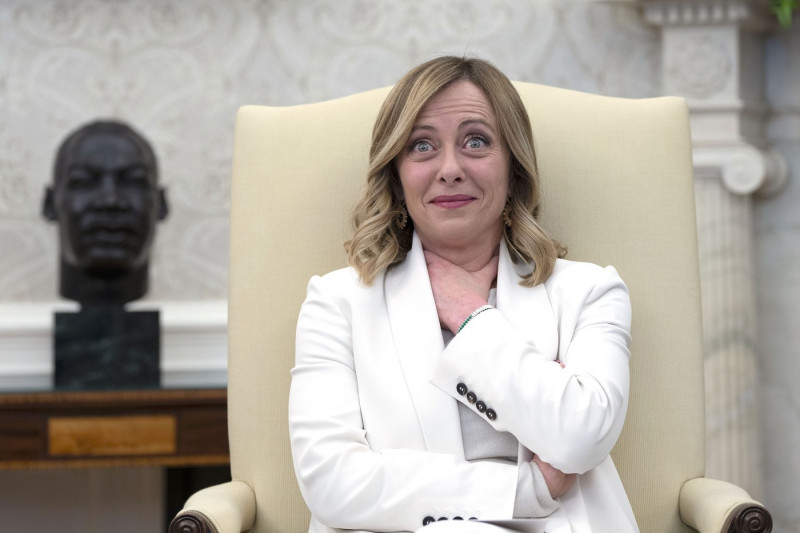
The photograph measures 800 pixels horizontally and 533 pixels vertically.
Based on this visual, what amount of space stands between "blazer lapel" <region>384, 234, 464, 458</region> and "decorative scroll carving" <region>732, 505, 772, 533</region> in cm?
44

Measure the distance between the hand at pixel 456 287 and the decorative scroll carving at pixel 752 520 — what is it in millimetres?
518

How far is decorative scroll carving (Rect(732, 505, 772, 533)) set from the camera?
147 cm

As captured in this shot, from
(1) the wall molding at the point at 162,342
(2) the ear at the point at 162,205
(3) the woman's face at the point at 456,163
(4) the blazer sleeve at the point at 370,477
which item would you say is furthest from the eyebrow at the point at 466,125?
(1) the wall molding at the point at 162,342

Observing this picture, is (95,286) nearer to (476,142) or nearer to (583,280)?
(476,142)

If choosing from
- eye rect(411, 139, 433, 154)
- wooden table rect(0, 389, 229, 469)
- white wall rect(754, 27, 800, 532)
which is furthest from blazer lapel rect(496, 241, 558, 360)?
white wall rect(754, 27, 800, 532)

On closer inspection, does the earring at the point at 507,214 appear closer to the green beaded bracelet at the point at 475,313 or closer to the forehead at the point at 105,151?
the green beaded bracelet at the point at 475,313

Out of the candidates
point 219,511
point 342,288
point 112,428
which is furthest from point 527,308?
point 112,428

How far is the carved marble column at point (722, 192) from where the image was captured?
2.84 metres

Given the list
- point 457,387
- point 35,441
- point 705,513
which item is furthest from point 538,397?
point 35,441

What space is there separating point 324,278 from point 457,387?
13.2 inches

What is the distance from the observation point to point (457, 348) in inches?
59.9

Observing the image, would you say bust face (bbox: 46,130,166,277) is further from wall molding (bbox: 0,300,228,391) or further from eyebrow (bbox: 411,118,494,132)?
eyebrow (bbox: 411,118,494,132)

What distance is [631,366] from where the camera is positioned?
181 cm

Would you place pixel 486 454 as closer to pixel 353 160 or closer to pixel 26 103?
pixel 353 160
